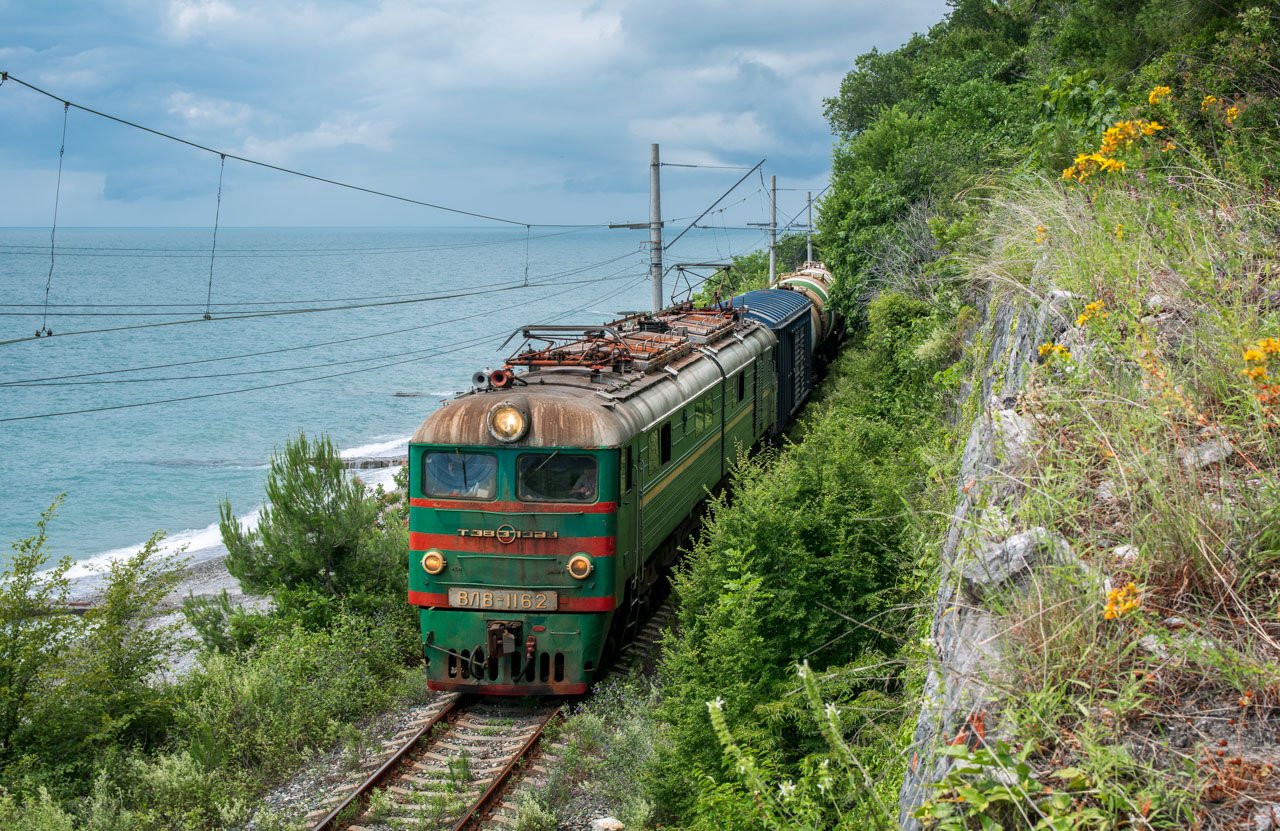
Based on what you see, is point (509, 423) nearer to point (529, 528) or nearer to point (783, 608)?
point (529, 528)

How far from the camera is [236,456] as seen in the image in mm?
52875

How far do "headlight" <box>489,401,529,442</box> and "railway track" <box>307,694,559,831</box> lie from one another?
288 centimetres

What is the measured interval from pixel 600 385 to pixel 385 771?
4475 mm

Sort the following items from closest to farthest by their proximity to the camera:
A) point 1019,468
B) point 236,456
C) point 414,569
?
point 1019,468 < point 414,569 < point 236,456

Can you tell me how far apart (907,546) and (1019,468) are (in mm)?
3445

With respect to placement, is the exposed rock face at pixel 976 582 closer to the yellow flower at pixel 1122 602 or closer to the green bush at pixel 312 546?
the yellow flower at pixel 1122 602

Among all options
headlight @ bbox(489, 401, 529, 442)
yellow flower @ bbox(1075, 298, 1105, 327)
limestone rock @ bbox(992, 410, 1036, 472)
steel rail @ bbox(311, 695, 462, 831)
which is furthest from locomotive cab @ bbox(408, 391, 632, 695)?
yellow flower @ bbox(1075, 298, 1105, 327)

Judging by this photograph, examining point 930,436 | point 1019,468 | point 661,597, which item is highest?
point 930,436

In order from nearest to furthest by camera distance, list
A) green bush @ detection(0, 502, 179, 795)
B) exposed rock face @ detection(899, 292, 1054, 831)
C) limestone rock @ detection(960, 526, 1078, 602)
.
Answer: exposed rock face @ detection(899, 292, 1054, 831) < limestone rock @ detection(960, 526, 1078, 602) < green bush @ detection(0, 502, 179, 795)

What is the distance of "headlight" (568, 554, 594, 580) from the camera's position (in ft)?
34.4

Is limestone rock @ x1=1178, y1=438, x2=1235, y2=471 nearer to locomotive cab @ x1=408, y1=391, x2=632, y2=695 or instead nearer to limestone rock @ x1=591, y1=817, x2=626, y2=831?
limestone rock @ x1=591, y1=817, x2=626, y2=831

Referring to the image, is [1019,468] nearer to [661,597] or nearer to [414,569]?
[414,569]

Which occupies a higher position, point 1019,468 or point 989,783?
point 1019,468

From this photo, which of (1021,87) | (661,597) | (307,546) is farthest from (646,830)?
(1021,87)
